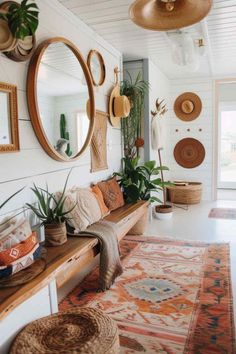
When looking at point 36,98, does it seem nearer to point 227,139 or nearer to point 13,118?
point 13,118

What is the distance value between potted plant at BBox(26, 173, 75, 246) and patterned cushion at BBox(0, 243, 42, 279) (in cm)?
32

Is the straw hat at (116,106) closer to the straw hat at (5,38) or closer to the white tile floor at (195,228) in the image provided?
the white tile floor at (195,228)

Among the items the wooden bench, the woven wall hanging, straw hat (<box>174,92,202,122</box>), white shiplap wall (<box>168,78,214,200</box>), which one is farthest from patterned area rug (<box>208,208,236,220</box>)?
the wooden bench

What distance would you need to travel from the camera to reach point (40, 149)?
236 centimetres

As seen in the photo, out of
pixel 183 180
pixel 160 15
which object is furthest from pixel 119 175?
pixel 183 180

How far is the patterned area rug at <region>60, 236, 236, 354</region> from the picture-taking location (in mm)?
1887

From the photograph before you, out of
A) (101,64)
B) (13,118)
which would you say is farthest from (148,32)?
(13,118)

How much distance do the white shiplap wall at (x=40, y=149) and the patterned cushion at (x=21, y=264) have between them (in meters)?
0.38

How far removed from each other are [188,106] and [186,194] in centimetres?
176

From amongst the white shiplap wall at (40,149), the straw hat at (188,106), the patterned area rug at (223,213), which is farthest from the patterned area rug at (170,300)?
the straw hat at (188,106)

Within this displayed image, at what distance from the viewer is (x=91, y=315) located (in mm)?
1523

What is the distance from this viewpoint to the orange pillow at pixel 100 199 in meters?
3.00

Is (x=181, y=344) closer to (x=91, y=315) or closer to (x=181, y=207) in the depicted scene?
(x=91, y=315)

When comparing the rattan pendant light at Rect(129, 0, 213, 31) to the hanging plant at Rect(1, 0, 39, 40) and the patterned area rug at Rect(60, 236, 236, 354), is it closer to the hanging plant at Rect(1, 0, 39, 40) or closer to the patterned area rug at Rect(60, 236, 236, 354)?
the hanging plant at Rect(1, 0, 39, 40)
